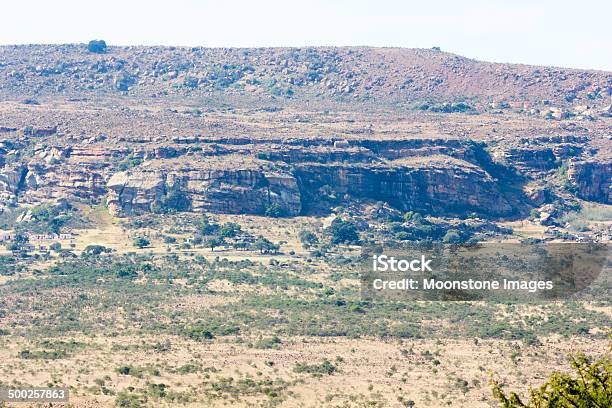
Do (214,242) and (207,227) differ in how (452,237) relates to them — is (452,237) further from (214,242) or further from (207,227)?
(207,227)

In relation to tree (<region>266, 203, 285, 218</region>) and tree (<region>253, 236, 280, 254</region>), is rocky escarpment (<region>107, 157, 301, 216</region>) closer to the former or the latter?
tree (<region>266, 203, 285, 218</region>)

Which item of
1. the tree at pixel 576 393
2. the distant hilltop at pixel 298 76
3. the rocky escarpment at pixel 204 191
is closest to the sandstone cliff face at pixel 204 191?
the rocky escarpment at pixel 204 191

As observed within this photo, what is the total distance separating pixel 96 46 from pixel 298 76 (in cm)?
2749

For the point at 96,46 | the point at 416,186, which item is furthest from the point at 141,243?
the point at 96,46

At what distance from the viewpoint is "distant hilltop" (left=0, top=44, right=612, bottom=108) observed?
13150 cm

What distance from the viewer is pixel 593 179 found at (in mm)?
104438

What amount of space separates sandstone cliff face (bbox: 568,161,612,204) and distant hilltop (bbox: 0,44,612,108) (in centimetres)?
2480

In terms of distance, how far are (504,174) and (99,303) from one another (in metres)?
50.8

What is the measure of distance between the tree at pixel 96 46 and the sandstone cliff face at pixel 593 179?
67651 mm

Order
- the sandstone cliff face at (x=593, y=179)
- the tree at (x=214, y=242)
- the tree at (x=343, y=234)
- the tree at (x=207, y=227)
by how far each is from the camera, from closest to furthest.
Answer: the tree at (x=214, y=242), the tree at (x=207, y=227), the tree at (x=343, y=234), the sandstone cliff face at (x=593, y=179)

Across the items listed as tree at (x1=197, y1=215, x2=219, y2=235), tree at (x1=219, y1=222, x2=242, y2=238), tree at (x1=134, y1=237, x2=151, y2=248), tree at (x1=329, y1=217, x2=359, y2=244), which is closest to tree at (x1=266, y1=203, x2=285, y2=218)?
tree at (x1=219, y1=222, x2=242, y2=238)

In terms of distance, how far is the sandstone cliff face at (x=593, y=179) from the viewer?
4070 inches

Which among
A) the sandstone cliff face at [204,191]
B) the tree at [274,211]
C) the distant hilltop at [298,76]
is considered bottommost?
the tree at [274,211]

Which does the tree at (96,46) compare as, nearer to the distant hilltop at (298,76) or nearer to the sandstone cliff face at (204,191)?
the distant hilltop at (298,76)
